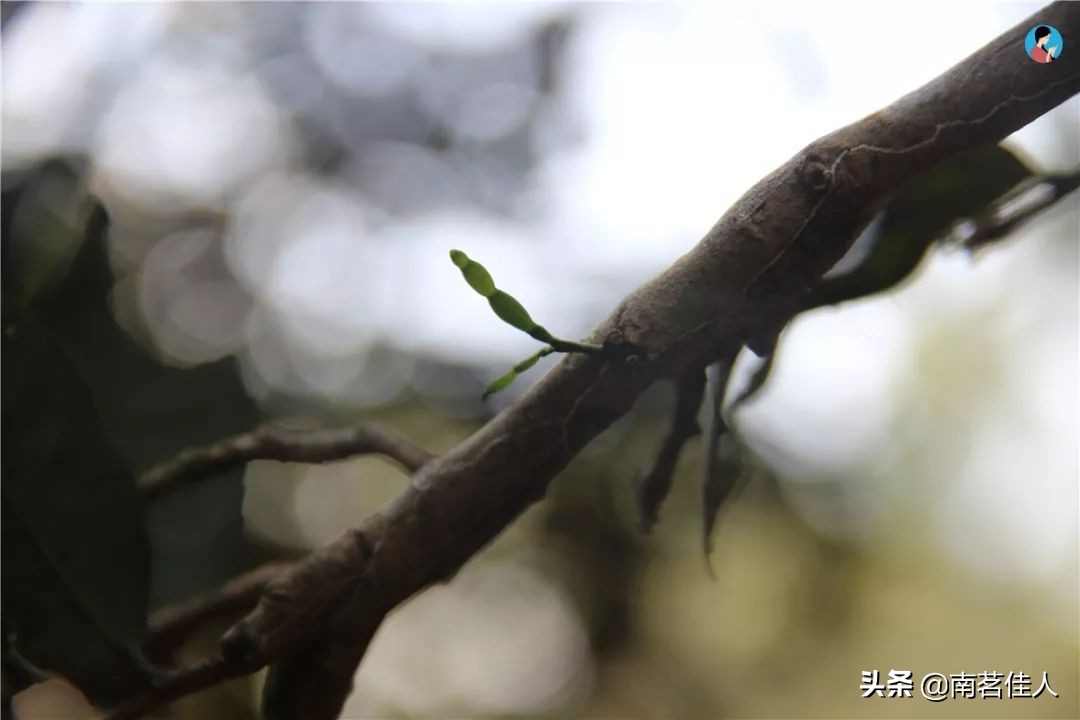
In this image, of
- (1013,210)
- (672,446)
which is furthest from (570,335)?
(1013,210)

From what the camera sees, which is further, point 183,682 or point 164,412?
point 164,412

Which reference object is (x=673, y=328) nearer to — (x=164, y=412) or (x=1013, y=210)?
(x=1013, y=210)

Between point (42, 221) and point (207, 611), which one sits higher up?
point (42, 221)

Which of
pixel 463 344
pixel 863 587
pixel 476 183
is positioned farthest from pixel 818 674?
pixel 476 183

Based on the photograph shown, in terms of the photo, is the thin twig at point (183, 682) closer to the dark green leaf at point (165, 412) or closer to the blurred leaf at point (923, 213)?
the dark green leaf at point (165, 412)

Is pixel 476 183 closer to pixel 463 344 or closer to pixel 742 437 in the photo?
pixel 463 344

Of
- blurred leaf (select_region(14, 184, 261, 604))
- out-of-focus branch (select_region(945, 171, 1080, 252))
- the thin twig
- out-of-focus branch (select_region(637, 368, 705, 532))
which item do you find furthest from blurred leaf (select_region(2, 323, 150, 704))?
out-of-focus branch (select_region(945, 171, 1080, 252))
